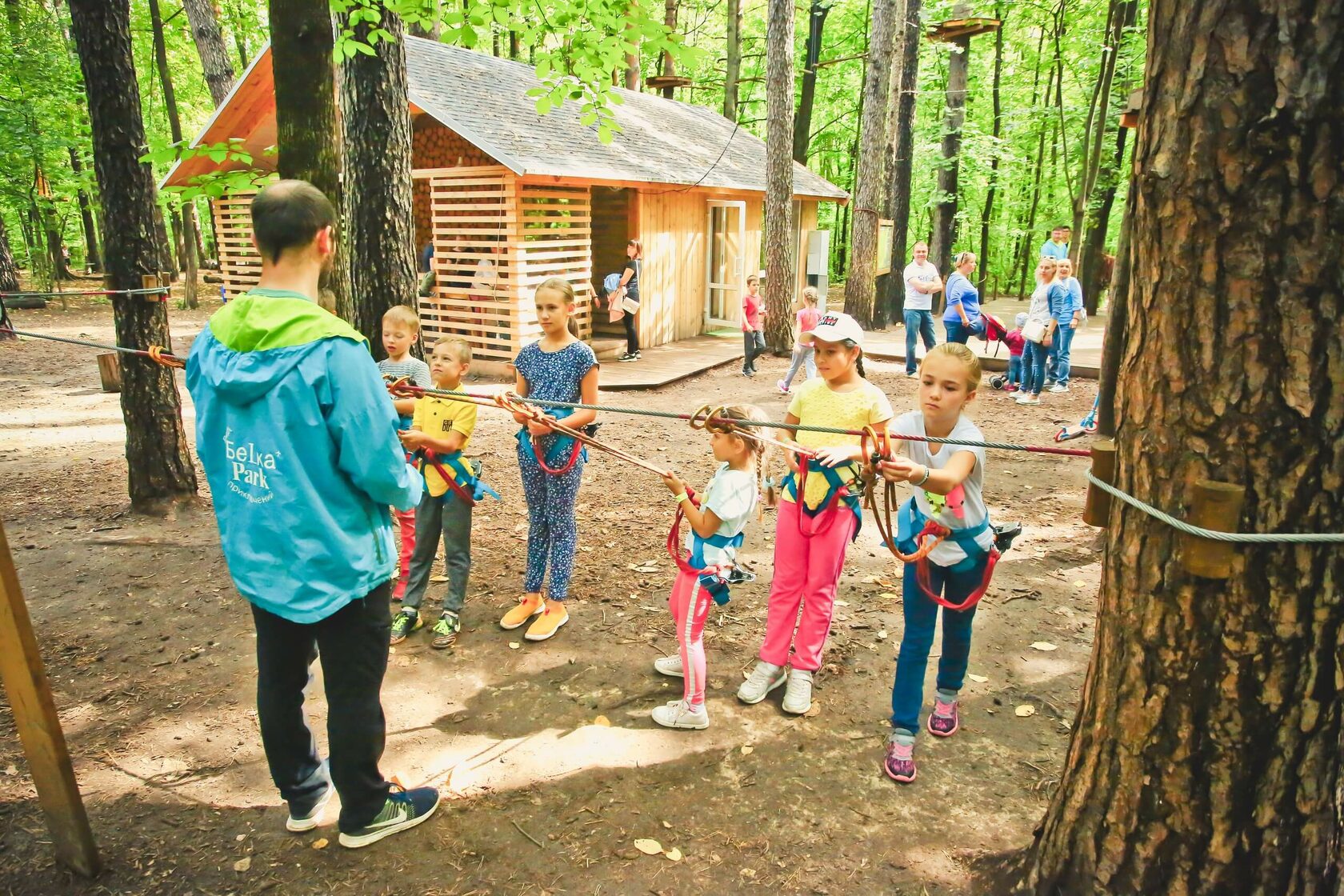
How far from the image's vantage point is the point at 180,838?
2.77 m

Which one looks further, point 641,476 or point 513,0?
point 641,476

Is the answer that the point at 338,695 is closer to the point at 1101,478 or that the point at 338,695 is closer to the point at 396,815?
the point at 396,815

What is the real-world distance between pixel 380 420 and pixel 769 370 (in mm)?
10709

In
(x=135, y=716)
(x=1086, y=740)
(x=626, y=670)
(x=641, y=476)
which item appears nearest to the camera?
(x=1086, y=740)

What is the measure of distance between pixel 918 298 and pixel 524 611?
896 cm

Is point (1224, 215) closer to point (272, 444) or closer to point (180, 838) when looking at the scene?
point (272, 444)

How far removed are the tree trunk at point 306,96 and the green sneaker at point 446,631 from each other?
Answer: 2132 millimetres

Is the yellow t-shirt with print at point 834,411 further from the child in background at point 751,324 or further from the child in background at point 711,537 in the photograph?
the child in background at point 751,324

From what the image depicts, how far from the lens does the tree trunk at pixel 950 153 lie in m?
16.5

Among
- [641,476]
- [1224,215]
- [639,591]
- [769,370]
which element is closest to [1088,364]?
[769,370]

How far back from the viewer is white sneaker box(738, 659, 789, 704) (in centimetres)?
360

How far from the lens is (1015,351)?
10742 millimetres

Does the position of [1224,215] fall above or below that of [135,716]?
above

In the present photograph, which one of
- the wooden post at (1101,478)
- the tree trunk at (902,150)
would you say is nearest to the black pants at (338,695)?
the wooden post at (1101,478)
